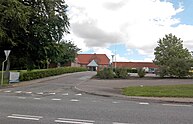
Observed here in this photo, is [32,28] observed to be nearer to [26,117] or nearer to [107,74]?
[107,74]

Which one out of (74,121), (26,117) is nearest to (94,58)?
(26,117)

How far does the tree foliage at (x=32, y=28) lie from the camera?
95.6 ft

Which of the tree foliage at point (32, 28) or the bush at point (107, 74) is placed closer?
the tree foliage at point (32, 28)

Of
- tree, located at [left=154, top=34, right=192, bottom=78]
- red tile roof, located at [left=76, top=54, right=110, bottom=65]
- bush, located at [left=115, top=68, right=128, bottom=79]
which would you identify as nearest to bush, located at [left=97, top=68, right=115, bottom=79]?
bush, located at [left=115, top=68, right=128, bottom=79]

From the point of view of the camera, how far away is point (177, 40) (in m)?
63.8

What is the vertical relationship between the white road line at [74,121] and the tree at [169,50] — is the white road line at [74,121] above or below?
below

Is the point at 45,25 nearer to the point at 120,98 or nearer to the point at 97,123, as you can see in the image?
the point at 120,98

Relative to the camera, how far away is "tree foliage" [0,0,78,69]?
29125mm

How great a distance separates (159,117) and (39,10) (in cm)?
2731

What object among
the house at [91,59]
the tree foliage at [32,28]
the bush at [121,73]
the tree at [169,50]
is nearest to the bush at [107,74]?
the bush at [121,73]

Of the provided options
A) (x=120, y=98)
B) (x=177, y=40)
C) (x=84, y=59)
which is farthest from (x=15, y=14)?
(x=84, y=59)

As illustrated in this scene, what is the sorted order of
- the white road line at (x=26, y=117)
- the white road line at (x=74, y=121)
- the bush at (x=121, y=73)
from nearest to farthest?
the white road line at (x=74, y=121), the white road line at (x=26, y=117), the bush at (x=121, y=73)

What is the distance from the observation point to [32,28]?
107ft

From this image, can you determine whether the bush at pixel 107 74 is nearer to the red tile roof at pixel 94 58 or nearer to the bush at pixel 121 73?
the bush at pixel 121 73
